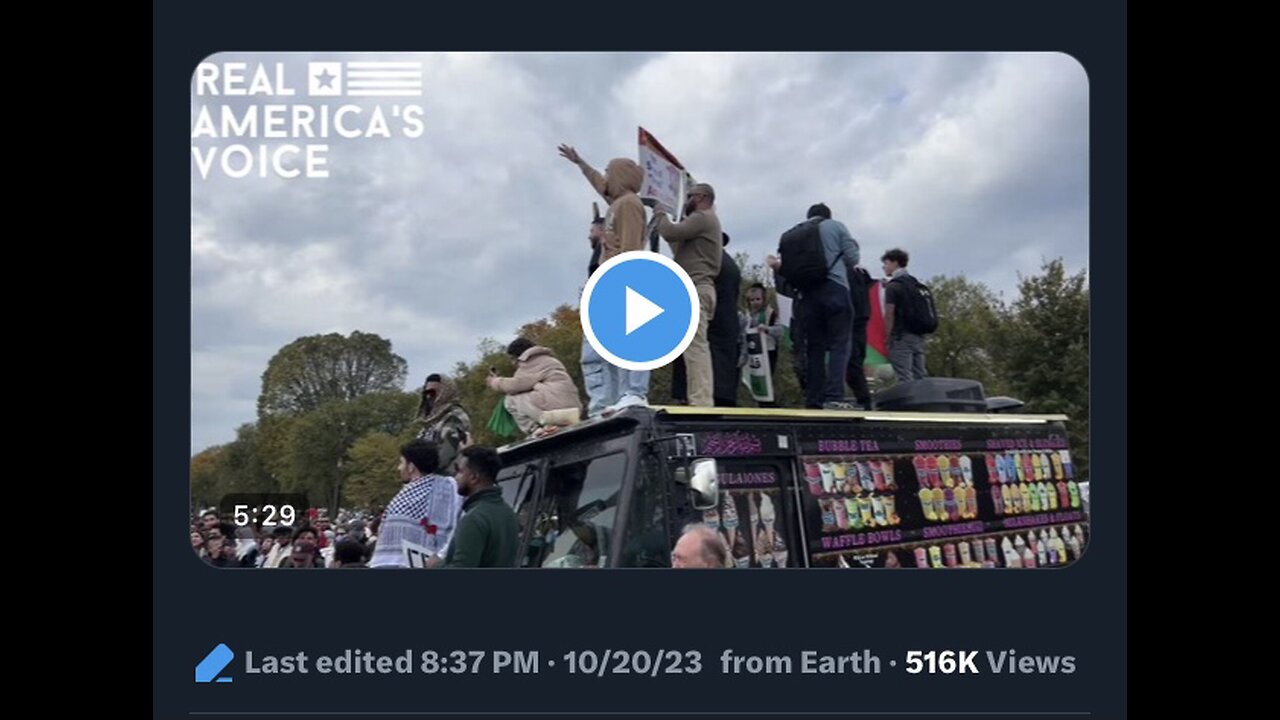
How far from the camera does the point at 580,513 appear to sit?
276 inches

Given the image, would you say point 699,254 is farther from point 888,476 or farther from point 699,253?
point 888,476

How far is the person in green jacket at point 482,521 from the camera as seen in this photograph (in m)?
6.81

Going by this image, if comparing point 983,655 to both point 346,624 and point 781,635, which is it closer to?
point 781,635

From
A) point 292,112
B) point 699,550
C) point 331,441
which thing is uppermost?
point 292,112

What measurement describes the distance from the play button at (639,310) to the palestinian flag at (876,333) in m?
0.71

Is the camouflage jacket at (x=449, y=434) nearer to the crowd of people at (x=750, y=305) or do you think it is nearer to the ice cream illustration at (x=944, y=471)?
the crowd of people at (x=750, y=305)

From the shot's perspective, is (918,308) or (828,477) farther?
(828,477)

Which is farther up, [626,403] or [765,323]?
[765,323]

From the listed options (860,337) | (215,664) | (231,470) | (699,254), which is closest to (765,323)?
(860,337)

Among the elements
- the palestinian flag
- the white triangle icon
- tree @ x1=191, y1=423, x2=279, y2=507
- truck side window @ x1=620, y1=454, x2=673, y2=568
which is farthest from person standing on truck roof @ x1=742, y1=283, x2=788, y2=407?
tree @ x1=191, y1=423, x2=279, y2=507

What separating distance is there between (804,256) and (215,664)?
273 centimetres

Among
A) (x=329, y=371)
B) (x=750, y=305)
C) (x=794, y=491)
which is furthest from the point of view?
(x=750, y=305)

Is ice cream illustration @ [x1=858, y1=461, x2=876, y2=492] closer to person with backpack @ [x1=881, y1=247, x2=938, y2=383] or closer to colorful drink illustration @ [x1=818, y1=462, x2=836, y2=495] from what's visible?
colorful drink illustration @ [x1=818, y1=462, x2=836, y2=495]
